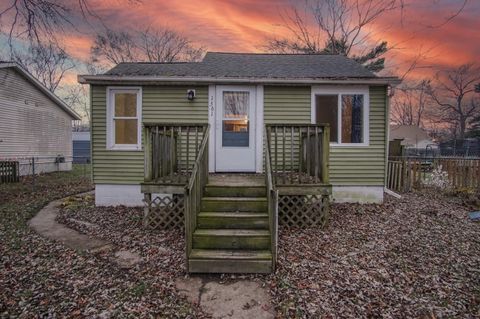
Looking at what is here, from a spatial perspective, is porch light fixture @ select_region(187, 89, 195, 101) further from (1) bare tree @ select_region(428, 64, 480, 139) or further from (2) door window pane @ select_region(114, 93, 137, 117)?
(1) bare tree @ select_region(428, 64, 480, 139)

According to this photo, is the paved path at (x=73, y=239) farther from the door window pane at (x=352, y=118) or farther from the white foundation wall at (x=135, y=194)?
the door window pane at (x=352, y=118)

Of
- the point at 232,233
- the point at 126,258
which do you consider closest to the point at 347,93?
the point at 232,233

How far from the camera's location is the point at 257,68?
856cm

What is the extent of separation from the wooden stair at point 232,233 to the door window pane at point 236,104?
2.75 meters

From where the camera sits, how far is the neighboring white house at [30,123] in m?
14.3

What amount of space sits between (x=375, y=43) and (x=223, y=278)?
21.6 metres

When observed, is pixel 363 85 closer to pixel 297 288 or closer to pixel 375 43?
pixel 297 288

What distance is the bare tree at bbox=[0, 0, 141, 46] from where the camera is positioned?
5.12 meters

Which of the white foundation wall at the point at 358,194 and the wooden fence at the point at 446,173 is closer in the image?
the white foundation wall at the point at 358,194

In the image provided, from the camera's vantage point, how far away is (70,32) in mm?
5602

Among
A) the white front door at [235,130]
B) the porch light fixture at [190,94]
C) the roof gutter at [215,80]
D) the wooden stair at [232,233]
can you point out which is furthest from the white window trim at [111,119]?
the wooden stair at [232,233]

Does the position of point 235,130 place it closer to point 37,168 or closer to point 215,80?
point 215,80

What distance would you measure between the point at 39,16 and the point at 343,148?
7.06m

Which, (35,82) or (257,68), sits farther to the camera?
(35,82)
